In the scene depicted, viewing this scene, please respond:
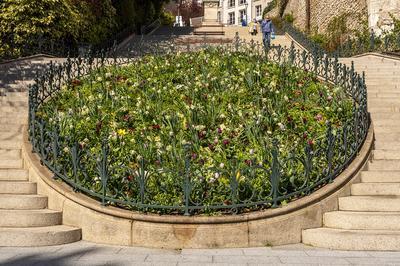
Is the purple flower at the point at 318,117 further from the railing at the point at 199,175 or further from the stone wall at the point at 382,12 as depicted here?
the stone wall at the point at 382,12

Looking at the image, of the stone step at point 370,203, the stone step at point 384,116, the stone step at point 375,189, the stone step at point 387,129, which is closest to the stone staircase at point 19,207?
the stone step at point 370,203

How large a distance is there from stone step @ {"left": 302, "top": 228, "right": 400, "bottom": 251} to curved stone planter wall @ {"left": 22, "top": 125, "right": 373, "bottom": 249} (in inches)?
11.3

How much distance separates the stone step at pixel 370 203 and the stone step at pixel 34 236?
4.03m

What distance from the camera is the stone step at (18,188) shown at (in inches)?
Result: 250

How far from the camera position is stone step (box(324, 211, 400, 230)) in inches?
217

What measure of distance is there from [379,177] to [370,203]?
0.80 metres

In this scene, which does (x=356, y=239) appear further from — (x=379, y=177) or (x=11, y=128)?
(x=11, y=128)

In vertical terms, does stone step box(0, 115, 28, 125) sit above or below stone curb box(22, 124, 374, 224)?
above

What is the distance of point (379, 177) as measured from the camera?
6559 mm

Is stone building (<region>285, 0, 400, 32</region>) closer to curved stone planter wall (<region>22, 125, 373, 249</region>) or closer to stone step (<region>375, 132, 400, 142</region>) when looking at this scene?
stone step (<region>375, 132, 400, 142</region>)

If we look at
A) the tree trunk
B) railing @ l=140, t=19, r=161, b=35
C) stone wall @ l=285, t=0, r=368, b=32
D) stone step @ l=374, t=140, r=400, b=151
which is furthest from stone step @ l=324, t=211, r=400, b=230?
the tree trunk

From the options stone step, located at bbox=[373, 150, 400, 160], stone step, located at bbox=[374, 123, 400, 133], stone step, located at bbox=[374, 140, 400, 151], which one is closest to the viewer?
stone step, located at bbox=[373, 150, 400, 160]

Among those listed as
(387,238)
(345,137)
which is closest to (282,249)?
(387,238)

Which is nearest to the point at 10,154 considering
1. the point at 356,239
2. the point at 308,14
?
the point at 356,239
